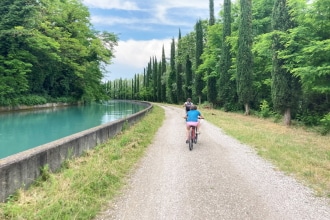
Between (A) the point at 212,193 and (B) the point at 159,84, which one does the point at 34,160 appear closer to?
(A) the point at 212,193

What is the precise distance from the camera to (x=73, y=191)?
546cm

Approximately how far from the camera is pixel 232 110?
3534cm

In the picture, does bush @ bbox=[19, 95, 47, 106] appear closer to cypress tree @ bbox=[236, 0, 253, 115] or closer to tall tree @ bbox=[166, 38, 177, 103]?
cypress tree @ bbox=[236, 0, 253, 115]

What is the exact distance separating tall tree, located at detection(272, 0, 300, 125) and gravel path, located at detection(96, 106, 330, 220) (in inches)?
446

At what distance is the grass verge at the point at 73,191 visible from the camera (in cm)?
451

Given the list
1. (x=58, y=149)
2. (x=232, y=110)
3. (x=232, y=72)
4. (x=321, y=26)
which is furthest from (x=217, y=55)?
(x=58, y=149)

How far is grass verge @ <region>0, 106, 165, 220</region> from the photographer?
4512 mm

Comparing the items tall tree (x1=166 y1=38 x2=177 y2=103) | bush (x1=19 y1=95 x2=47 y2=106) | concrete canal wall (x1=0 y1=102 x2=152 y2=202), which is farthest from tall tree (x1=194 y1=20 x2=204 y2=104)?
concrete canal wall (x1=0 y1=102 x2=152 y2=202)

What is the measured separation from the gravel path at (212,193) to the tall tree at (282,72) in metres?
11.3

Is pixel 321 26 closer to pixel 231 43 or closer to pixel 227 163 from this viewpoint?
pixel 227 163

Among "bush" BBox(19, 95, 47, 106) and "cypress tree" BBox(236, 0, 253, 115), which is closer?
"cypress tree" BBox(236, 0, 253, 115)

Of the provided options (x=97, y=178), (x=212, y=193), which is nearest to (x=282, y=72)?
(x=212, y=193)

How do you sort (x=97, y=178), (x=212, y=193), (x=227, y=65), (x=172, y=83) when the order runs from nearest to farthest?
1. (x=212, y=193)
2. (x=97, y=178)
3. (x=227, y=65)
4. (x=172, y=83)

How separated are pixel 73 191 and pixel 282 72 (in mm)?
16987
